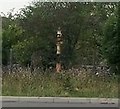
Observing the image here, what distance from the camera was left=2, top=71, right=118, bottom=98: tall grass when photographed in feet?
42.3

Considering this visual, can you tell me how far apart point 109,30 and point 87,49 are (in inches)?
385

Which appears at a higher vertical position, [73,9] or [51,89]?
[73,9]

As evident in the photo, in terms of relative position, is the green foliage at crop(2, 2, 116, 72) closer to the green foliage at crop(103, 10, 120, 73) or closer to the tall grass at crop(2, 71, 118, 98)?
the green foliage at crop(103, 10, 120, 73)

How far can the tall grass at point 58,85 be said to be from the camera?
12898 millimetres

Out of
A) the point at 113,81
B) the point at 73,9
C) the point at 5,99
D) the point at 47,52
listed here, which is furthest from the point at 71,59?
the point at 5,99

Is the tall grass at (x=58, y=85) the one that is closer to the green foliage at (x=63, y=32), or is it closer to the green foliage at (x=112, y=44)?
the green foliage at (x=112, y=44)

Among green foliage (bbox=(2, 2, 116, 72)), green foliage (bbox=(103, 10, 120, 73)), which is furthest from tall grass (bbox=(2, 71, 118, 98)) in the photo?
green foliage (bbox=(2, 2, 116, 72))

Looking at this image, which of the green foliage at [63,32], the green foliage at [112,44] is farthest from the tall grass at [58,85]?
the green foliage at [63,32]

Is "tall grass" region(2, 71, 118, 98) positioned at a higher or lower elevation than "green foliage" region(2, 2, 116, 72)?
lower

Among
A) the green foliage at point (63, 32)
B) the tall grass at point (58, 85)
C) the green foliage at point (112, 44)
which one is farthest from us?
the green foliage at point (63, 32)

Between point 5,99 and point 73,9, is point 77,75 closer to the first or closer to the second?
point 5,99

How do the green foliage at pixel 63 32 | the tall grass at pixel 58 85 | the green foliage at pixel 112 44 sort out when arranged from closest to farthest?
the tall grass at pixel 58 85
the green foliage at pixel 112 44
the green foliage at pixel 63 32

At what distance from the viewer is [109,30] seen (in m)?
17.4

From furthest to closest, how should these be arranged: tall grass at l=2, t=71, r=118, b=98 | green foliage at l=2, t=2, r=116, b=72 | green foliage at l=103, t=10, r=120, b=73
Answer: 1. green foliage at l=2, t=2, r=116, b=72
2. green foliage at l=103, t=10, r=120, b=73
3. tall grass at l=2, t=71, r=118, b=98
